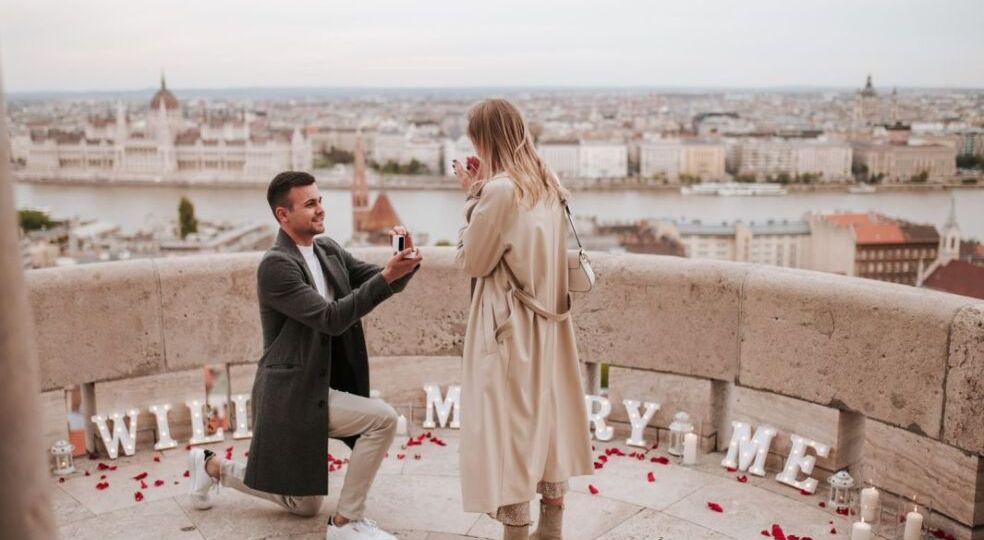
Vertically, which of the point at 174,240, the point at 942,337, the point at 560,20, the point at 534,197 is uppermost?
the point at 560,20

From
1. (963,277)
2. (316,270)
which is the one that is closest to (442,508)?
(316,270)

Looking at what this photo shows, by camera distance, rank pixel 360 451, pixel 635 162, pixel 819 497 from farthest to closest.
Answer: pixel 635 162, pixel 819 497, pixel 360 451

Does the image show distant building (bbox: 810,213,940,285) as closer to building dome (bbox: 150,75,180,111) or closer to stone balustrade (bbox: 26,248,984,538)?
stone balustrade (bbox: 26,248,984,538)

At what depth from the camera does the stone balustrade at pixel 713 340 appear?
3.10 metres

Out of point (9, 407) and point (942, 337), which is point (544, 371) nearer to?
point (942, 337)

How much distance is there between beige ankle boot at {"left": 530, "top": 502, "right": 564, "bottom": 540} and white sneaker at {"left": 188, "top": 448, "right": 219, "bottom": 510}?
3.76 feet

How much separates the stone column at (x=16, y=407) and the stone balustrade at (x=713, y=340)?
2861 millimetres

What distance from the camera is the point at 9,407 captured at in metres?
0.75

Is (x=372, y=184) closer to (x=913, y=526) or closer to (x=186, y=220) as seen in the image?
(x=186, y=220)

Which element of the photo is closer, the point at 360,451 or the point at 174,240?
the point at 360,451

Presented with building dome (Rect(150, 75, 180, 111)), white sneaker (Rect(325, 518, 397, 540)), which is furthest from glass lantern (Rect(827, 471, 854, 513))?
building dome (Rect(150, 75, 180, 111))

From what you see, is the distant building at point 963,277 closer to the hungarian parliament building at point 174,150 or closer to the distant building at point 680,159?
the distant building at point 680,159

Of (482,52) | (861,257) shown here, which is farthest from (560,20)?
(861,257)

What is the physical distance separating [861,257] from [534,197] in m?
25.5
